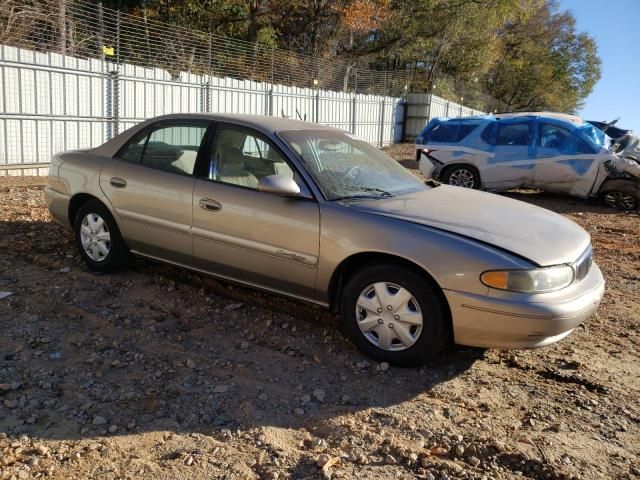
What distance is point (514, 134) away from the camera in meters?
11.0

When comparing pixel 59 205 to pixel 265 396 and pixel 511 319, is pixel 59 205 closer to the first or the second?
pixel 265 396

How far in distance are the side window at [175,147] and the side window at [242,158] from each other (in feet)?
0.65

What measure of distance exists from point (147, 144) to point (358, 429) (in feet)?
10.1

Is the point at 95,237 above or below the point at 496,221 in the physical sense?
below

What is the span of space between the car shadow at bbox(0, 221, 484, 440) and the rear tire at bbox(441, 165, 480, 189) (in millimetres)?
7395

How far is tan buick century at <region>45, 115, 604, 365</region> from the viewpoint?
3467mm

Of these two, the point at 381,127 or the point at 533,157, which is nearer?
the point at 533,157

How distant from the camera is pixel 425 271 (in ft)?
11.8

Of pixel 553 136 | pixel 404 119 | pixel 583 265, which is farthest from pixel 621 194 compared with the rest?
pixel 404 119

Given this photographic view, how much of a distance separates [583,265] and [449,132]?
8.20 metres

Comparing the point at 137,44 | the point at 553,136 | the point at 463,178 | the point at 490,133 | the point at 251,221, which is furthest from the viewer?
the point at 137,44

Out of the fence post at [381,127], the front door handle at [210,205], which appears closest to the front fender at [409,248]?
the front door handle at [210,205]

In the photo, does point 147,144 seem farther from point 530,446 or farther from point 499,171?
point 499,171

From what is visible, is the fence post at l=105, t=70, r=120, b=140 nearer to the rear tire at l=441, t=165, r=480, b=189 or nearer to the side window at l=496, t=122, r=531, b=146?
the rear tire at l=441, t=165, r=480, b=189
